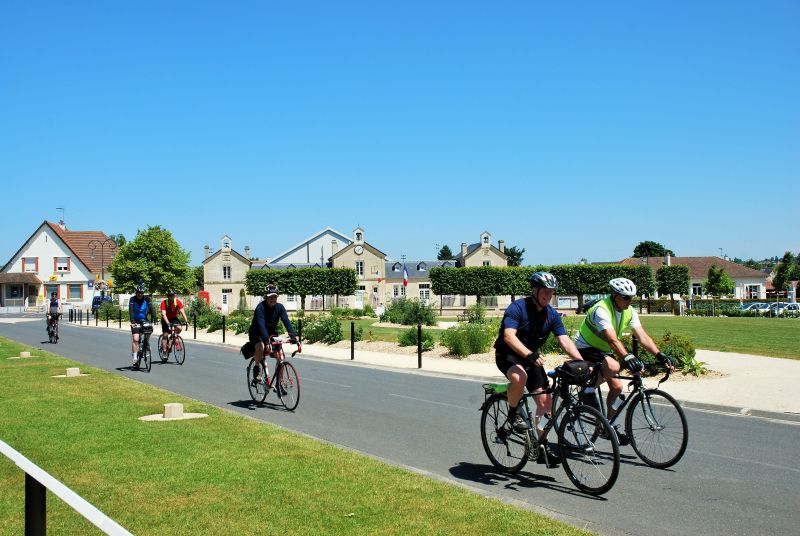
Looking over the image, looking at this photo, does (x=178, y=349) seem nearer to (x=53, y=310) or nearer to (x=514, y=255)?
(x=53, y=310)

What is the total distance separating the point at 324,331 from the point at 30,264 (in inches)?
2827

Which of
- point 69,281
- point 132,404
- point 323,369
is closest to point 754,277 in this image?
point 69,281

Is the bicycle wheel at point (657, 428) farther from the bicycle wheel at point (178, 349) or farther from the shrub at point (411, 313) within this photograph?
the shrub at point (411, 313)

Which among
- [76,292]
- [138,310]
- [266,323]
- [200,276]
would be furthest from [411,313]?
[76,292]

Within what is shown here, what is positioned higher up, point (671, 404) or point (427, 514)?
point (671, 404)

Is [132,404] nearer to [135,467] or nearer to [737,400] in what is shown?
[135,467]

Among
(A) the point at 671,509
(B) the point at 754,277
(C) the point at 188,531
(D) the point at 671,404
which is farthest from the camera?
(B) the point at 754,277

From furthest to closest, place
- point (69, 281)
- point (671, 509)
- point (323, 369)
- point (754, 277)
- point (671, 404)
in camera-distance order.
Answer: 1. point (754, 277)
2. point (69, 281)
3. point (323, 369)
4. point (671, 404)
5. point (671, 509)

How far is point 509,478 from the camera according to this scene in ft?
23.0

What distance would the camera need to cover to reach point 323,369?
18984 mm

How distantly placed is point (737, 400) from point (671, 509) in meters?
7.09

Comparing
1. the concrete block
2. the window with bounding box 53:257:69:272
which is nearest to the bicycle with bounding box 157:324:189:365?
the concrete block

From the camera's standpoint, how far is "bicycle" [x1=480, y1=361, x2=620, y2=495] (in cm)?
619

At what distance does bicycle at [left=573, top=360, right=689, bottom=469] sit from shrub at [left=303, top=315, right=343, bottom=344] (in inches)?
784
